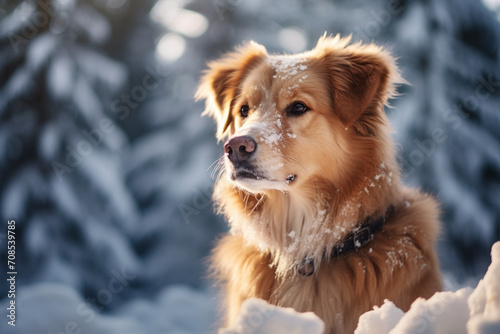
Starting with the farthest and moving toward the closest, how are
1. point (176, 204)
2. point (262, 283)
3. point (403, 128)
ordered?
point (176, 204)
point (403, 128)
point (262, 283)

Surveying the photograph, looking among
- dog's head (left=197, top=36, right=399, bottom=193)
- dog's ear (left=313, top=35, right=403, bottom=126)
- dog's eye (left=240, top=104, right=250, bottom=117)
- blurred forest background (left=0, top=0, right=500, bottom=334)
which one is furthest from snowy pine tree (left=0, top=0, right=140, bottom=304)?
dog's ear (left=313, top=35, right=403, bottom=126)

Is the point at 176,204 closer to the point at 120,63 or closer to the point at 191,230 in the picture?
the point at 191,230

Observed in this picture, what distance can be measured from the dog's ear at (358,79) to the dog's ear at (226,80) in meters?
0.74

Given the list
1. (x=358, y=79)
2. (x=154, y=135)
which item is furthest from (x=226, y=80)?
(x=154, y=135)

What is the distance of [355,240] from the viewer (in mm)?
2611

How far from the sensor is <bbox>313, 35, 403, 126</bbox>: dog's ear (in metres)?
2.75

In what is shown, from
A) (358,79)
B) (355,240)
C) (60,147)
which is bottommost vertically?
(60,147)

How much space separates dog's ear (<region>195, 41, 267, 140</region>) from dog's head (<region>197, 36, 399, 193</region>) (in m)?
0.35

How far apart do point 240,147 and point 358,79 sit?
1.02m

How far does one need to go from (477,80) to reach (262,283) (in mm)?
5369

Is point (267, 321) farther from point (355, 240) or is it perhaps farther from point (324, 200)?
point (324, 200)

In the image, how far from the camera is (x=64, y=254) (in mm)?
5641

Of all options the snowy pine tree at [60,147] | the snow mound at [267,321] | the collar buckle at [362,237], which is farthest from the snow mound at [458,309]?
the snowy pine tree at [60,147]

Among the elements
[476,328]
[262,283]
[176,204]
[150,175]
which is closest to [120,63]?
[150,175]
